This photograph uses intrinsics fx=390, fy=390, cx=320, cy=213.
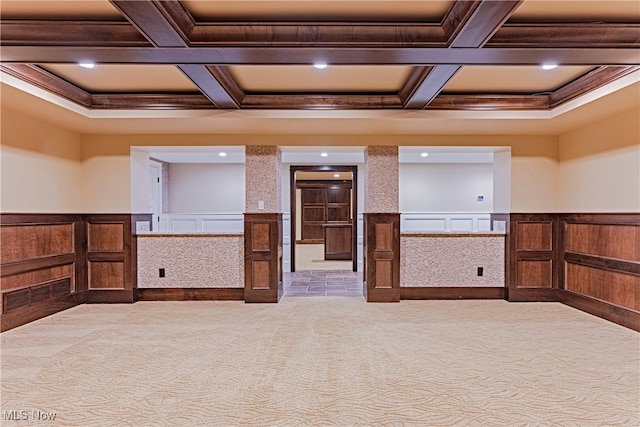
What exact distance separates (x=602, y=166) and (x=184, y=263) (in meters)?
5.30

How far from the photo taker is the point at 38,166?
4.40 meters

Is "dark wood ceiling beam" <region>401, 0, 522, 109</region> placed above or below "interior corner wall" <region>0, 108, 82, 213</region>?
above

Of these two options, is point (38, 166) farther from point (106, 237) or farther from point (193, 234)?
point (193, 234)

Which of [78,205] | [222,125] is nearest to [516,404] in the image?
[222,125]

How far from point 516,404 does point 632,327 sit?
2.48 m

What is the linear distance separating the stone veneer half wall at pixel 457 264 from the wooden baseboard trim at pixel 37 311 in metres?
4.30

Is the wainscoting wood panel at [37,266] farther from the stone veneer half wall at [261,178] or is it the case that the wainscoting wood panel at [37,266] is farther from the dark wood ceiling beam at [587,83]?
the dark wood ceiling beam at [587,83]

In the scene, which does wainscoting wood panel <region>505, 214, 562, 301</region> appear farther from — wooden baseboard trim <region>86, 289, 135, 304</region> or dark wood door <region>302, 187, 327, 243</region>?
dark wood door <region>302, 187, 327, 243</region>

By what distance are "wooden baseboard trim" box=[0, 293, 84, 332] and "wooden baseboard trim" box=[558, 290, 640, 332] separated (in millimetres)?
6311

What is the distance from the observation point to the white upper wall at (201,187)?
8.47 meters

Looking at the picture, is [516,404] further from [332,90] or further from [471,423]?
[332,90]

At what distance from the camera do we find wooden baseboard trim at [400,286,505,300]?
5.36 meters

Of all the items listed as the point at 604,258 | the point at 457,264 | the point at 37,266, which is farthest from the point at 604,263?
the point at 37,266

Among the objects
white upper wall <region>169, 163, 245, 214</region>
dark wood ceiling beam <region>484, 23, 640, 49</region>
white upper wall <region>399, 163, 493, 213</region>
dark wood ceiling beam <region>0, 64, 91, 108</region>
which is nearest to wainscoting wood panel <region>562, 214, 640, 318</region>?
dark wood ceiling beam <region>484, 23, 640, 49</region>
